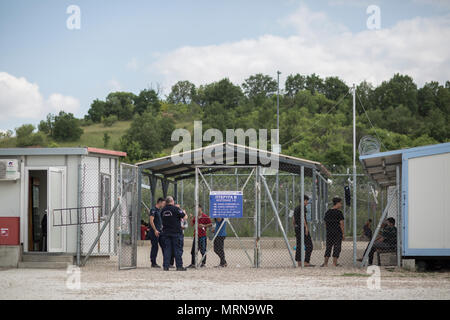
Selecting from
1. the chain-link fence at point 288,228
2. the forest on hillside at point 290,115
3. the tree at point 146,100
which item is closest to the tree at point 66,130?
the forest on hillside at point 290,115

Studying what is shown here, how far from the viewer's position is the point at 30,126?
71.8 m

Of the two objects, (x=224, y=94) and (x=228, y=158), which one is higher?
(x=224, y=94)

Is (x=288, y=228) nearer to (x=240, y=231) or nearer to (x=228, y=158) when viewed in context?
(x=240, y=231)

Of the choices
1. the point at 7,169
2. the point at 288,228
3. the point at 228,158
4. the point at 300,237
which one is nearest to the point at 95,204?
the point at 7,169

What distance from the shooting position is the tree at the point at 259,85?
239ft

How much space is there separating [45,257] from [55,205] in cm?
123

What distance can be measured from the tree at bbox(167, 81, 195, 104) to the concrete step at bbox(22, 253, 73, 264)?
Result: 225ft

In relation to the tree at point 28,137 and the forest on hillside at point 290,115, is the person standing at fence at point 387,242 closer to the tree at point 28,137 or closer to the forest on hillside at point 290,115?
the forest on hillside at point 290,115

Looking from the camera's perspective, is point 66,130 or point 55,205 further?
point 66,130

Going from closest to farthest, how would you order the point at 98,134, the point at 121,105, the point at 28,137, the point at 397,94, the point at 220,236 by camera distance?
the point at 220,236, the point at 397,94, the point at 28,137, the point at 98,134, the point at 121,105

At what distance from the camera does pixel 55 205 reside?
16.4 metres


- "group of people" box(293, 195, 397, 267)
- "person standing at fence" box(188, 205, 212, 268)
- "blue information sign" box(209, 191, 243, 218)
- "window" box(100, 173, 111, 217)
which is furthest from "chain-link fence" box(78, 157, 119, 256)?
"group of people" box(293, 195, 397, 267)

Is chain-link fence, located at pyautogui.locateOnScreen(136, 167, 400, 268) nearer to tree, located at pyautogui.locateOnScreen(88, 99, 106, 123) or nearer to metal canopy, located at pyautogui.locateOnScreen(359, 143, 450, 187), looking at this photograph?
metal canopy, located at pyautogui.locateOnScreen(359, 143, 450, 187)

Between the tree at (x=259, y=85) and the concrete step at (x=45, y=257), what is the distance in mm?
57139
